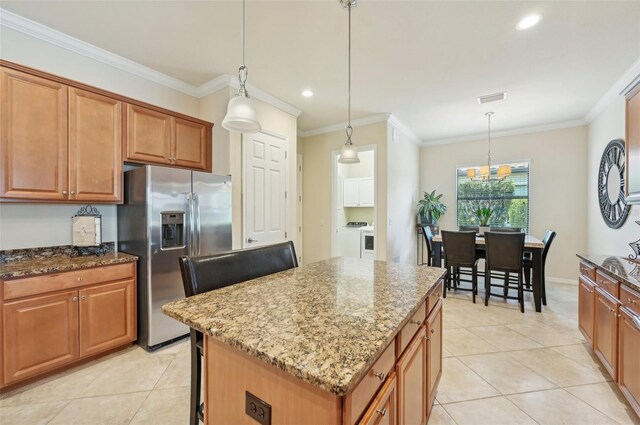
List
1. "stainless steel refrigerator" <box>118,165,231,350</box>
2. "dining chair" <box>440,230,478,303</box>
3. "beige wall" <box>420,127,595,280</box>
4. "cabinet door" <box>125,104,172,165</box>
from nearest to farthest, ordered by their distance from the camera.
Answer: "stainless steel refrigerator" <box>118,165,231,350</box> → "cabinet door" <box>125,104,172,165</box> → "dining chair" <box>440,230,478,303</box> → "beige wall" <box>420,127,595,280</box>

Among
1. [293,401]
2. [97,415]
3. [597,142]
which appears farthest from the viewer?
[597,142]

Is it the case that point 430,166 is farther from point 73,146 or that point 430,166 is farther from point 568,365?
point 73,146

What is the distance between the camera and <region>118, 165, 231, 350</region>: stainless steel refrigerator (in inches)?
96.3

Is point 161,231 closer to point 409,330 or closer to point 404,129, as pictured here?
point 409,330

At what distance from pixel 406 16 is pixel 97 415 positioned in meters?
3.60

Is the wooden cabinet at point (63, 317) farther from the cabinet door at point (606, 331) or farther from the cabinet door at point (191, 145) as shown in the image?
the cabinet door at point (606, 331)

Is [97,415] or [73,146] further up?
[73,146]

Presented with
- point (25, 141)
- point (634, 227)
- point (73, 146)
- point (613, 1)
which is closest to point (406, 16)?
point (613, 1)

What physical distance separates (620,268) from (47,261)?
4475 millimetres

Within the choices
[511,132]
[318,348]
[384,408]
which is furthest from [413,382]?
[511,132]

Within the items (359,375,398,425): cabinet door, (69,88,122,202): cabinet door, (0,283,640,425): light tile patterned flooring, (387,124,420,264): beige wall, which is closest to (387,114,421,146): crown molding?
(387,124,420,264): beige wall

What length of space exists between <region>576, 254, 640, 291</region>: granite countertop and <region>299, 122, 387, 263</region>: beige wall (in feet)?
8.07

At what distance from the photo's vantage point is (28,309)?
192 cm

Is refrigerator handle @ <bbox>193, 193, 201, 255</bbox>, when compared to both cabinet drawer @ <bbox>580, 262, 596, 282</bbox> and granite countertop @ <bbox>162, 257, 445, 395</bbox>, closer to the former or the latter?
granite countertop @ <bbox>162, 257, 445, 395</bbox>
